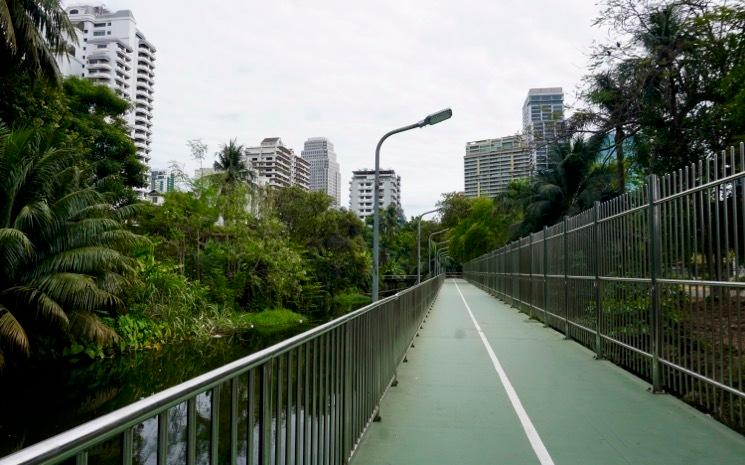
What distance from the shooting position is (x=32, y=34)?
18.2 metres

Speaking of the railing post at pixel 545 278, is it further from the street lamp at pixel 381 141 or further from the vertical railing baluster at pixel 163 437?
the vertical railing baluster at pixel 163 437

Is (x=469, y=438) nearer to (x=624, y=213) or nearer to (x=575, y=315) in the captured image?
(x=624, y=213)

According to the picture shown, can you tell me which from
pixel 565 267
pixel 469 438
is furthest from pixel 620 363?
pixel 469 438

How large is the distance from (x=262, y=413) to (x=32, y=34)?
20.0 meters

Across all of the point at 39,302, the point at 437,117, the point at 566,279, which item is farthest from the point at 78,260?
the point at 566,279

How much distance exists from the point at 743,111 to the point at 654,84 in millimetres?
4655

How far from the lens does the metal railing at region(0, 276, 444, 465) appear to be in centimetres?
153

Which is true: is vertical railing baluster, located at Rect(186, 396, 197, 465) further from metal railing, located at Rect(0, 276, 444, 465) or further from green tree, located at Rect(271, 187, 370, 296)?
green tree, located at Rect(271, 187, 370, 296)

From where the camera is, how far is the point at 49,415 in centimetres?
1140

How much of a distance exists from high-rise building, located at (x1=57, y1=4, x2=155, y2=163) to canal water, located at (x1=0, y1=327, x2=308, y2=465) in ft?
310

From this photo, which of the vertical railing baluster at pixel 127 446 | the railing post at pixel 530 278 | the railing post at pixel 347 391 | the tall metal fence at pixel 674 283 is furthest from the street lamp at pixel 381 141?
the vertical railing baluster at pixel 127 446

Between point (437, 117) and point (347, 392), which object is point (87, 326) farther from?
point (347, 392)

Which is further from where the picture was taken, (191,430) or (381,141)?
(381,141)

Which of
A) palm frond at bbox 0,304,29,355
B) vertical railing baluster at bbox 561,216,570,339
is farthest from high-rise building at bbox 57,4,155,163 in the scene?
vertical railing baluster at bbox 561,216,570,339
